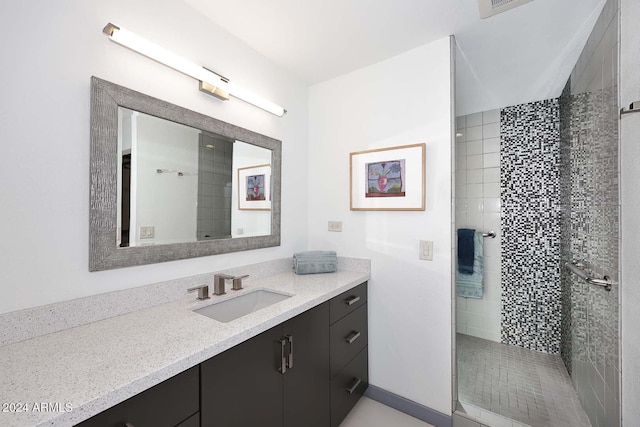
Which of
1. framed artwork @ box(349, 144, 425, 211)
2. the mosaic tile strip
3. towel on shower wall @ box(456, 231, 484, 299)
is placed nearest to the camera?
framed artwork @ box(349, 144, 425, 211)

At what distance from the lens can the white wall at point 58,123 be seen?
92 cm

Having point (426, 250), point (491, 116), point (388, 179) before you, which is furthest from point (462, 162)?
point (426, 250)

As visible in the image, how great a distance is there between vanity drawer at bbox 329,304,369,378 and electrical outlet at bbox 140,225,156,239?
3.44 ft

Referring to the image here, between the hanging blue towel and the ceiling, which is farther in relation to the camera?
the hanging blue towel

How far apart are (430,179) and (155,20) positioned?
5.61ft

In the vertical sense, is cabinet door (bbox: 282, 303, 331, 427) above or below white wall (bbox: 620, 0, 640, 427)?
below

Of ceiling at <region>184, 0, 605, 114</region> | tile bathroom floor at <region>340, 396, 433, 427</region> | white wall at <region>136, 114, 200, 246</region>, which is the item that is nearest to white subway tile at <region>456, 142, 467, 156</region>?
ceiling at <region>184, 0, 605, 114</region>

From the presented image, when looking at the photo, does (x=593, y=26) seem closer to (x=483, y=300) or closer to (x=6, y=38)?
(x=483, y=300)

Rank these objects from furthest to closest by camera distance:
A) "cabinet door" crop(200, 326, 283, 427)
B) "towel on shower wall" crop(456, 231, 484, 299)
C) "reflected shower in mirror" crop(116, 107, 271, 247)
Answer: "towel on shower wall" crop(456, 231, 484, 299), "reflected shower in mirror" crop(116, 107, 271, 247), "cabinet door" crop(200, 326, 283, 427)

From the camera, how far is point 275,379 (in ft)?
3.76

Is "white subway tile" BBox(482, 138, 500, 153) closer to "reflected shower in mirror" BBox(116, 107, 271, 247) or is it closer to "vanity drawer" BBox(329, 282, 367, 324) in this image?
"vanity drawer" BBox(329, 282, 367, 324)

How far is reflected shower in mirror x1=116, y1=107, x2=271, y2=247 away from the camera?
120 cm

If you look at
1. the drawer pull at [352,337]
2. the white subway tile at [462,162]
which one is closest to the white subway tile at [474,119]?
the white subway tile at [462,162]

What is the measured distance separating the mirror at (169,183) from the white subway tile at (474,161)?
6.89 feet
